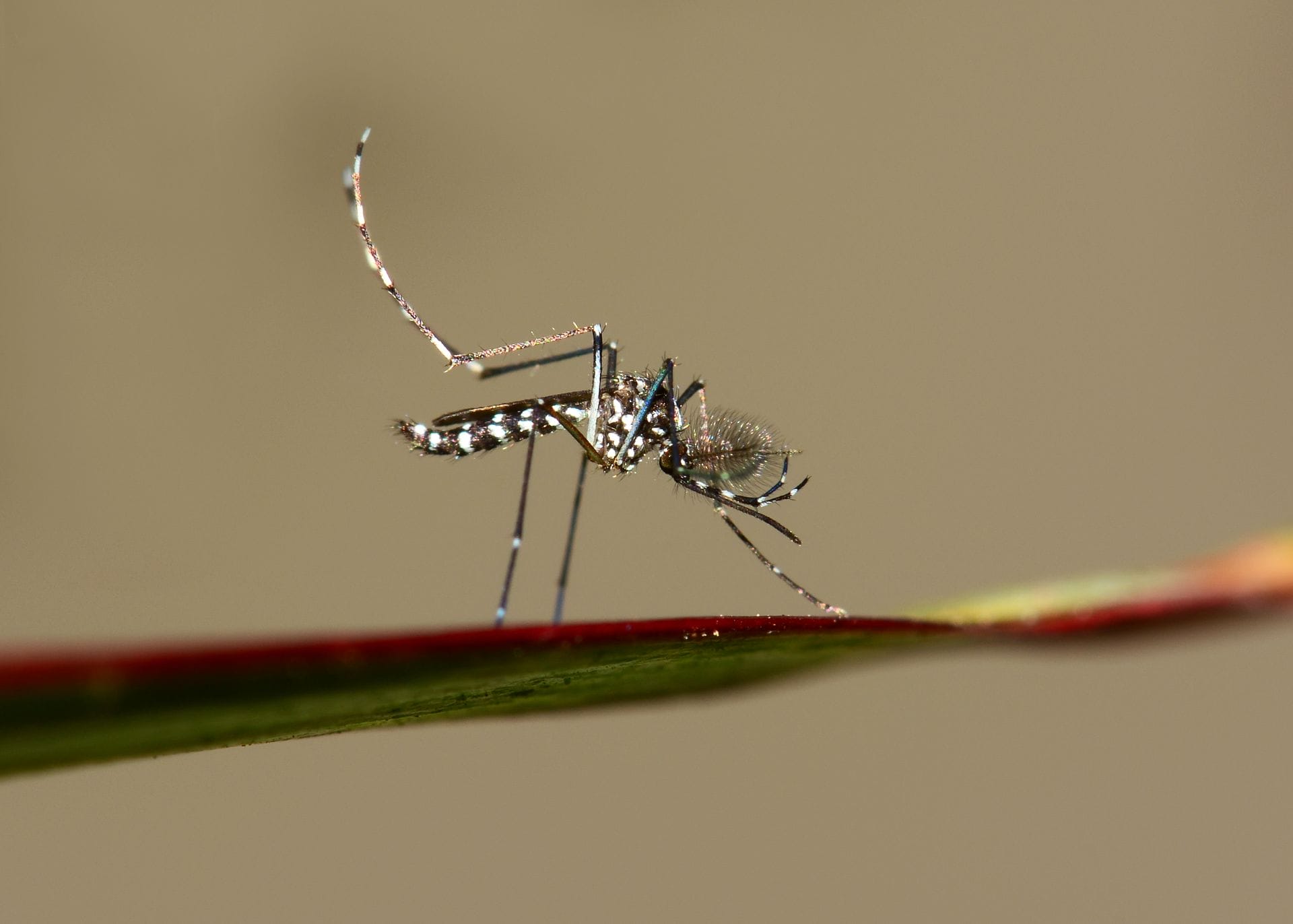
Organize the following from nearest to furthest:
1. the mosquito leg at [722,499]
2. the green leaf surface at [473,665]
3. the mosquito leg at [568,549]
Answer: the green leaf surface at [473,665], the mosquito leg at [568,549], the mosquito leg at [722,499]

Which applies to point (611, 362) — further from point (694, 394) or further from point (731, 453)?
point (731, 453)

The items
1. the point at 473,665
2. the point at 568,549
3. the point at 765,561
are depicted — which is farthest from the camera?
the point at 765,561

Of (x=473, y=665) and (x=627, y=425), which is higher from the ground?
(x=627, y=425)

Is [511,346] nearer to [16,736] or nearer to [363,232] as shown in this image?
[363,232]

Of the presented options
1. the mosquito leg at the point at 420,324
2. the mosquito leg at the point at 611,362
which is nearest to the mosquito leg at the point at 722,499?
the mosquito leg at the point at 611,362

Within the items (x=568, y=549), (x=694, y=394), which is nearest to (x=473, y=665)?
(x=568, y=549)

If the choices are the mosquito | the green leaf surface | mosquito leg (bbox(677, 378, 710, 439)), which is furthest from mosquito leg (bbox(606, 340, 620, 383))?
the green leaf surface

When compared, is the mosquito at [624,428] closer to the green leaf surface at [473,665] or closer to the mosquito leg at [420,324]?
the mosquito leg at [420,324]

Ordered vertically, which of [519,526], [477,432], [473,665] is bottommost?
[473,665]
